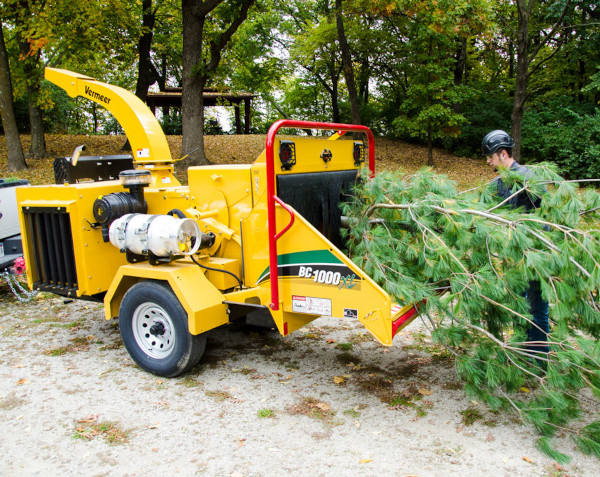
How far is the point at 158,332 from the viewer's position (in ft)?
15.4

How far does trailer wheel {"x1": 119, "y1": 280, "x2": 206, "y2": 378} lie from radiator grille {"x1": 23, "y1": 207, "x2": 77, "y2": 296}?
0.87m

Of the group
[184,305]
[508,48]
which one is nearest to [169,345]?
[184,305]

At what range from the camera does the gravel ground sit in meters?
3.36

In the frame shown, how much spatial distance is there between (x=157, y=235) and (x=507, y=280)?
278 centimetres

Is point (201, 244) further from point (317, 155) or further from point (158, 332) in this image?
point (317, 155)

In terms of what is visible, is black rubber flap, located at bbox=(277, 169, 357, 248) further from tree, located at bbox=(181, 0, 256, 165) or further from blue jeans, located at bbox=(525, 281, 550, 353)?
tree, located at bbox=(181, 0, 256, 165)

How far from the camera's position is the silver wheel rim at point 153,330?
4.59m

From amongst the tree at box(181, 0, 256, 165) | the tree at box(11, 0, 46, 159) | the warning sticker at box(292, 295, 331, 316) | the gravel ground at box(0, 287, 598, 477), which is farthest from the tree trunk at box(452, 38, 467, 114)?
the warning sticker at box(292, 295, 331, 316)

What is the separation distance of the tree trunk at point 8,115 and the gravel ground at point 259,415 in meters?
10.1

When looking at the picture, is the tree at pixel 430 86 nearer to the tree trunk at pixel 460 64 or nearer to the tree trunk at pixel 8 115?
the tree trunk at pixel 460 64

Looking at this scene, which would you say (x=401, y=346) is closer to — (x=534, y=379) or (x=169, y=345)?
(x=534, y=379)

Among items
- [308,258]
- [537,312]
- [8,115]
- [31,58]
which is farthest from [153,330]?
[31,58]

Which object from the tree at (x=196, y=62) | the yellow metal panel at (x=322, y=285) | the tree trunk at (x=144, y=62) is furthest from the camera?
the tree trunk at (x=144, y=62)

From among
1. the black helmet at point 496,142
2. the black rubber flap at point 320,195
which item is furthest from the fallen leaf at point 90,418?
the black helmet at point 496,142
